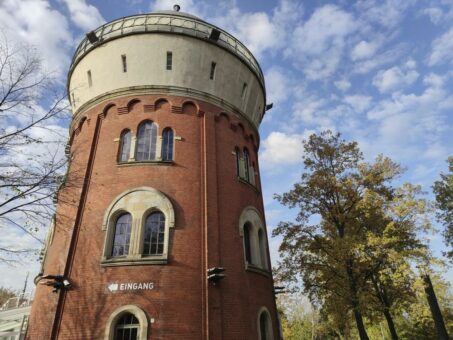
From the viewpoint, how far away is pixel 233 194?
14969mm

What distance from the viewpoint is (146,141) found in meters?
14.8

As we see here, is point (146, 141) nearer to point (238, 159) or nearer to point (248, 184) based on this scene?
point (238, 159)

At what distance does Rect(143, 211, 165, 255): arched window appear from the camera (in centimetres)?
1244

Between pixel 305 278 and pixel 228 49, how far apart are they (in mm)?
12366

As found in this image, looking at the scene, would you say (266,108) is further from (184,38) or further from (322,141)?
(184,38)

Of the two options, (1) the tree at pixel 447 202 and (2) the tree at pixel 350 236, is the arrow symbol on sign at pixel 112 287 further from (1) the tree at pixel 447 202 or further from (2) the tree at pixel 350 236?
A: (1) the tree at pixel 447 202

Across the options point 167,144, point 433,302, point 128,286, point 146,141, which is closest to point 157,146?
point 167,144

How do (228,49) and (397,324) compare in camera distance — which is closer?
(228,49)

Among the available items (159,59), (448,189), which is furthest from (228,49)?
(448,189)

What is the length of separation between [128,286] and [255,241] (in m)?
5.93

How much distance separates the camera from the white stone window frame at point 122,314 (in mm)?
10805

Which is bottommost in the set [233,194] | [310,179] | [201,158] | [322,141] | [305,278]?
[305,278]

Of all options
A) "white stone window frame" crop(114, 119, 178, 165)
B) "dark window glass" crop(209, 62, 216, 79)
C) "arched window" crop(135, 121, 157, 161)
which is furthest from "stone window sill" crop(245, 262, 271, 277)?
"dark window glass" crop(209, 62, 216, 79)

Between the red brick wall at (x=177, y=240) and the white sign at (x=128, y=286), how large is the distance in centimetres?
16
